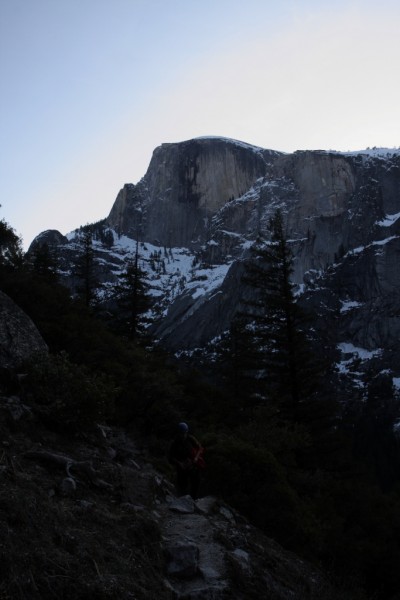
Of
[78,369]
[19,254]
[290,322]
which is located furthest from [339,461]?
[19,254]

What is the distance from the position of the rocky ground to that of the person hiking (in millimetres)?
394

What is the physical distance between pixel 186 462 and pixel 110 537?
3.87 meters

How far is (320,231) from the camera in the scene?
146125mm

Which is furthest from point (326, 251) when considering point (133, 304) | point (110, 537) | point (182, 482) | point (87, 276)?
point (110, 537)

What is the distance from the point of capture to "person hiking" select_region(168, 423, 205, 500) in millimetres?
8766

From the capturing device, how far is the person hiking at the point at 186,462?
877 centimetres

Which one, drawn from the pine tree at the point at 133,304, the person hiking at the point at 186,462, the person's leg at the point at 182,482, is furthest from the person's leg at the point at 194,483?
the pine tree at the point at 133,304

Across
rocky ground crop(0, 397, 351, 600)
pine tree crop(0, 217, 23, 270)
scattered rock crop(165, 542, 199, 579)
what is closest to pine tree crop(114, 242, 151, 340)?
pine tree crop(0, 217, 23, 270)

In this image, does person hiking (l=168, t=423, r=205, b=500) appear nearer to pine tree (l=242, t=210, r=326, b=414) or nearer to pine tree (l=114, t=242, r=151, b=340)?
pine tree (l=242, t=210, r=326, b=414)

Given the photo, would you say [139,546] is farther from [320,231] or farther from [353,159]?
[353,159]

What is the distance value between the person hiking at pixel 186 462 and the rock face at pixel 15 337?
3.80 meters

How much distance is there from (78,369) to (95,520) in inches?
195

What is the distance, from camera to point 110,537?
504 centimetres

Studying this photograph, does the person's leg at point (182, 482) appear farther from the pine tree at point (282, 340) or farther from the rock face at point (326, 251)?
the rock face at point (326, 251)
